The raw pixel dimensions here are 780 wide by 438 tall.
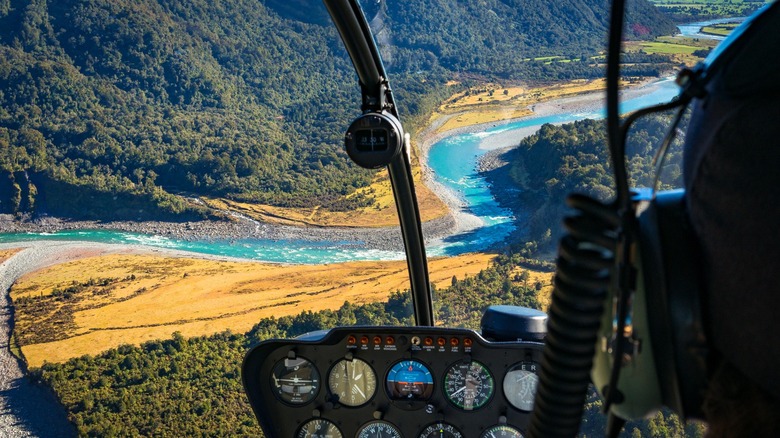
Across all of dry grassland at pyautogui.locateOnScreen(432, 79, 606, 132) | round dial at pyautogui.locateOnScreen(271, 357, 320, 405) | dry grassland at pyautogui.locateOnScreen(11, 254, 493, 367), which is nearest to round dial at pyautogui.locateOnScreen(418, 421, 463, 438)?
round dial at pyautogui.locateOnScreen(271, 357, 320, 405)

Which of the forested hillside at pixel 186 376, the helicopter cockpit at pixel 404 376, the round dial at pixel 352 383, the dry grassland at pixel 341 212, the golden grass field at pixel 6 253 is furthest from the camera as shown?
the golden grass field at pixel 6 253

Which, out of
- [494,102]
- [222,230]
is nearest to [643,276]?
[494,102]

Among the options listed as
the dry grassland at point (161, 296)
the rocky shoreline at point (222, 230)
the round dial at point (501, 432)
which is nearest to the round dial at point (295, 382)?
the round dial at point (501, 432)

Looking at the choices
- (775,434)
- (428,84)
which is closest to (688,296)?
(775,434)

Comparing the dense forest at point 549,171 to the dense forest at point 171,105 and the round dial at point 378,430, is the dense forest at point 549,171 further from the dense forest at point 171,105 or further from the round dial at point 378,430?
the dense forest at point 171,105

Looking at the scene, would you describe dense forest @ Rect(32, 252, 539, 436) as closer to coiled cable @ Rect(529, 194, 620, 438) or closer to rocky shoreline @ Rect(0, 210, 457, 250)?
rocky shoreline @ Rect(0, 210, 457, 250)

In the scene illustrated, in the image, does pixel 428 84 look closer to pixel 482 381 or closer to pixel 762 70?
pixel 482 381
